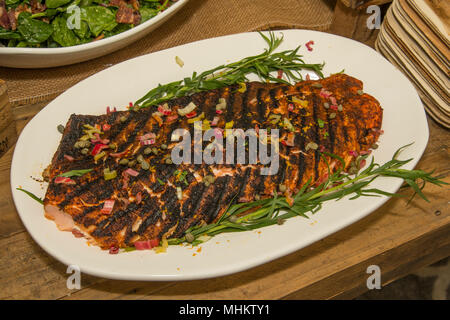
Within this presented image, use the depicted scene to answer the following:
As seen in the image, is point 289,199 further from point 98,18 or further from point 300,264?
point 98,18

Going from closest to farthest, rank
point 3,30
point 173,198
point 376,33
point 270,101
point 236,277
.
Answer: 1. point 173,198
2. point 236,277
3. point 270,101
4. point 3,30
5. point 376,33

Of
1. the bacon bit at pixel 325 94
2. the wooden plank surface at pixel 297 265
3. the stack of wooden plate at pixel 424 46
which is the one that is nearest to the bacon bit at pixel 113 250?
the wooden plank surface at pixel 297 265

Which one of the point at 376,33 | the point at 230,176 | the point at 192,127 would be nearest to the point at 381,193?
the point at 230,176

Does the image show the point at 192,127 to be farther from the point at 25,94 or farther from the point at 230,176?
the point at 25,94

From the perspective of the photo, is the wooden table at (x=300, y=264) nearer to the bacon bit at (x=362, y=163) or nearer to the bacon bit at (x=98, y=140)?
the bacon bit at (x=362, y=163)

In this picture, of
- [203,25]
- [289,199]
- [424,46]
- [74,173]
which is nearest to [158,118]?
[74,173]

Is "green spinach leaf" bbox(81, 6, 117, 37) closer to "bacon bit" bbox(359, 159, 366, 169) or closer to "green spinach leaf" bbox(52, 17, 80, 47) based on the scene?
"green spinach leaf" bbox(52, 17, 80, 47)
